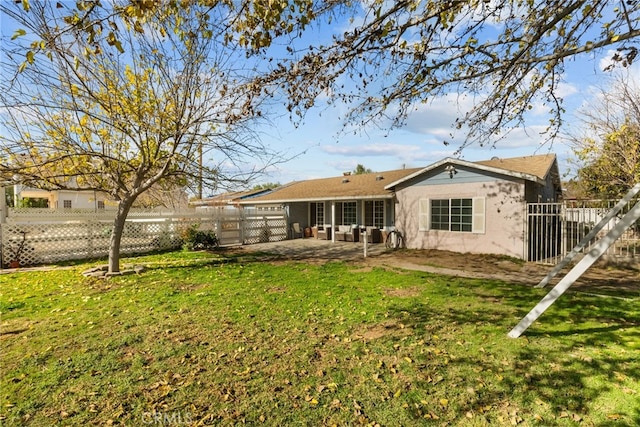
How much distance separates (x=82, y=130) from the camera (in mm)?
8914

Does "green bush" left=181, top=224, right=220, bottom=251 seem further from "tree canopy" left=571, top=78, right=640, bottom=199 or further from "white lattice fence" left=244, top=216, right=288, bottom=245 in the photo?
"tree canopy" left=571, top=78, right=640, bottom=199

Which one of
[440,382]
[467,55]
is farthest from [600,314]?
[467,55]

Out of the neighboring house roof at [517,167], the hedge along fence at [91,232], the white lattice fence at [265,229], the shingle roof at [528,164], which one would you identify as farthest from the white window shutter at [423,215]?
the hedge along fence at [91,232]

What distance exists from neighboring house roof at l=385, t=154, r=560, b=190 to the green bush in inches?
328

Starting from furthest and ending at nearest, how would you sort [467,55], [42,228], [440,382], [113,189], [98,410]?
1. [42,228]
2. [113,189]
3. [467,55]
4. [440,382]
5. [98,410]

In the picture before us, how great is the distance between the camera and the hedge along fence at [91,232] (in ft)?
35.8

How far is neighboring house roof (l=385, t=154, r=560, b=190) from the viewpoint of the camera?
1152 cm

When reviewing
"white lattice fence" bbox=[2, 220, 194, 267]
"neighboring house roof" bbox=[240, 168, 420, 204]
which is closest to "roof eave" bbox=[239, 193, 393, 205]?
"neighboring house roof" bbox=[240, 168, 420, 204]

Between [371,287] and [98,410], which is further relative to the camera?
[371,287]

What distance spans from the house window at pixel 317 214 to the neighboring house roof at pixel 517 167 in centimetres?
552

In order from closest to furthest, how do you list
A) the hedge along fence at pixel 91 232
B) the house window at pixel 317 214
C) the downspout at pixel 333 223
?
the hedge along fence at pixel 91 232
the downspout at pixel 333 223
the house window at pixel 317 214

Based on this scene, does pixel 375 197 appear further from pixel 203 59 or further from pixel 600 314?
pixel 600 314

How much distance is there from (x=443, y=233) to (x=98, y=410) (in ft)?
42.1

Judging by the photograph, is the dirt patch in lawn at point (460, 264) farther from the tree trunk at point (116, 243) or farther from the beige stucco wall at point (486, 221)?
the tree trunk at point (116, 243)
